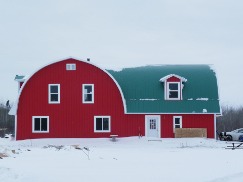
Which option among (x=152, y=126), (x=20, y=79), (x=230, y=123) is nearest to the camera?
(x=152, y=126)

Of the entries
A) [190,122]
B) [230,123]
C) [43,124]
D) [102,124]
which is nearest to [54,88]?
[43,124]

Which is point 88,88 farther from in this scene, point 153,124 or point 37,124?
point 153,124

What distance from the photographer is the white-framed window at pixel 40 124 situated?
3541 centimetres

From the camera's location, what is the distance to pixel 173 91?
119ft

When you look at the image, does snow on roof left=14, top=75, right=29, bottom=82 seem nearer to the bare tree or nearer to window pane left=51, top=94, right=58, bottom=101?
window pane left=51, top=94, right=58, bottom=101

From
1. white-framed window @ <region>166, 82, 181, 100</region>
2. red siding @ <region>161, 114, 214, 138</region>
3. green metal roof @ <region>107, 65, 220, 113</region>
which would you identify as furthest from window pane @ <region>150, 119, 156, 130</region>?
white-framed window @ <region>166, 82, 181, 100</region>

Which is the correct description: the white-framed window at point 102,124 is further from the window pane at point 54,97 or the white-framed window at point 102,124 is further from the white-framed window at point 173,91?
the white-framed window at point 173,91

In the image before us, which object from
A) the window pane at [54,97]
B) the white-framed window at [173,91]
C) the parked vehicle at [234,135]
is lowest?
the parked vehicle at [234,135]

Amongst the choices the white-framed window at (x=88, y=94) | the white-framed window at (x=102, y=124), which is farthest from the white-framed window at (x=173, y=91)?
the white-framed window at (x=88, y=94)

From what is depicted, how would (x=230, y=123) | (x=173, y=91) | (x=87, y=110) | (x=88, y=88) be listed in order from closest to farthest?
(x=87, y=110) < (x=88, y=88) < (x=173, y=91) < (x=230, y=123)

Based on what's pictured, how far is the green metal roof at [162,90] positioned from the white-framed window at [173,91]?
40cm

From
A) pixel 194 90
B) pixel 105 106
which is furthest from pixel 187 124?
pixel 105 106

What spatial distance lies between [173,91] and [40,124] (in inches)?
427

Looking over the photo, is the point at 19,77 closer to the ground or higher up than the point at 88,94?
higher up
